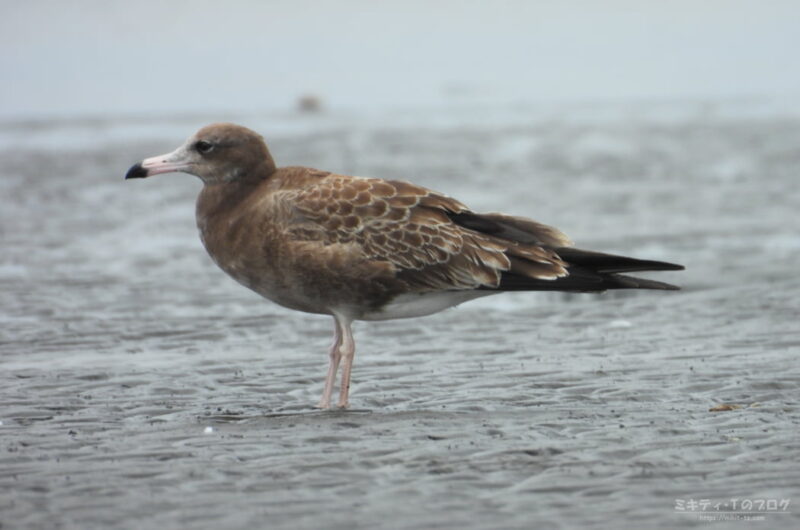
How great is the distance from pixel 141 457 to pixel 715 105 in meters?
35.0

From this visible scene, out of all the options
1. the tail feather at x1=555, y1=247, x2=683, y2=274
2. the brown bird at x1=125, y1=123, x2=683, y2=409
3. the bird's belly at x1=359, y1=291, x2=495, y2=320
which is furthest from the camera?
the bird's belly at x1=359, y1=291, x2=495, y2=320

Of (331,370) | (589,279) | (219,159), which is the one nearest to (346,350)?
(331,370)

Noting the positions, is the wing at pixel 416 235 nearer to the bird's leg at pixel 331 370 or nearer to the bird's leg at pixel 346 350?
the bird's leg at pixel 346 350

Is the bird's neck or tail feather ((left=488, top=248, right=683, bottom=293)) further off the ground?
the bird's neck

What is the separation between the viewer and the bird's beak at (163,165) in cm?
849

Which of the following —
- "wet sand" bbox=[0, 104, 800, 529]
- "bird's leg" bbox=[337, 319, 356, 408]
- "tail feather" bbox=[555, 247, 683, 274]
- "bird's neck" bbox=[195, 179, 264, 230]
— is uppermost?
"bird's neck" bbox=[195, 179, 264, 230]

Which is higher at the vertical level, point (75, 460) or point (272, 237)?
point (272, 237)

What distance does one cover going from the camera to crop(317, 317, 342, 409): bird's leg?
806 cm

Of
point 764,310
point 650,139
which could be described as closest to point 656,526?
point 764,310

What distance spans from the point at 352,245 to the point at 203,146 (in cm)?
126

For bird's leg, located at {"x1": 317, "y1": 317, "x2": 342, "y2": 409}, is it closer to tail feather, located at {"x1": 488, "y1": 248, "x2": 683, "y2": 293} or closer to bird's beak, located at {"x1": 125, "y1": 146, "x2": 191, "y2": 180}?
tail feather, located at {"x1": 488, "y1": 248, "x2": 683, "y2": 293}

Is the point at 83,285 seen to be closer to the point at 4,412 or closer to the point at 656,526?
the point at 4,412

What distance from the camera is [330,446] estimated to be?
6887 millimetres

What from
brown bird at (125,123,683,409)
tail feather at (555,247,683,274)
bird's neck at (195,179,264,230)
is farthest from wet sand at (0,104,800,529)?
bird's neck at (195,179,264,230)
